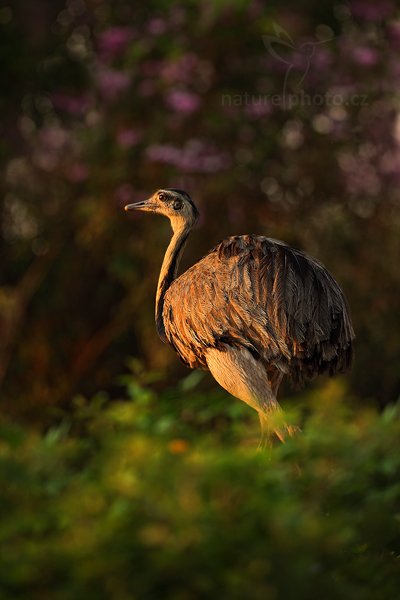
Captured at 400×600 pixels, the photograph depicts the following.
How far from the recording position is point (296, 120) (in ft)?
42.4

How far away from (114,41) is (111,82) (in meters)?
0.44

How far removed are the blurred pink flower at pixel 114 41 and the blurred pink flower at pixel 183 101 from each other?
0.86m

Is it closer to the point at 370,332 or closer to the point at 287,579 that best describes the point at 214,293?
the point at 287,579

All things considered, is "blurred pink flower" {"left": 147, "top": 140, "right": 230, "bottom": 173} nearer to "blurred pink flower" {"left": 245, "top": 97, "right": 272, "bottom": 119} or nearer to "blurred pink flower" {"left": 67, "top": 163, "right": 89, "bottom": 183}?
"blurred pink flower" {"left": 245, "top": 97, "right": 272, "bottom": 119}

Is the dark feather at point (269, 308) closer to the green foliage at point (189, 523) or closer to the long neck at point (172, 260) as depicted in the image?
the long neck at point (172, 260)

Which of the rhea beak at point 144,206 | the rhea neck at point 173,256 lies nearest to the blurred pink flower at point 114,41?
the rhea beak at point 144,206

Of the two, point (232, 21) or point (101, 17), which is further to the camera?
point (101, 17)

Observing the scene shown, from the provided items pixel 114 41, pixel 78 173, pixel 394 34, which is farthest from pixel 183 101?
pixel 394 34

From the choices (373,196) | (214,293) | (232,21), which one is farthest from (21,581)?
(373,196)

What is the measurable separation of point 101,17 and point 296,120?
99.1 inches

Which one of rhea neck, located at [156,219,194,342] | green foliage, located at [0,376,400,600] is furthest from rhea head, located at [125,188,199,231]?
green foliage, located at [0,376,400,600]

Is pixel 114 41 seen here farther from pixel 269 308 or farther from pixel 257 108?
pixel 269 308

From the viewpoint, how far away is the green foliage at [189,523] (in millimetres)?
3076

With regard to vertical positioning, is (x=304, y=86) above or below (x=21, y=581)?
below
